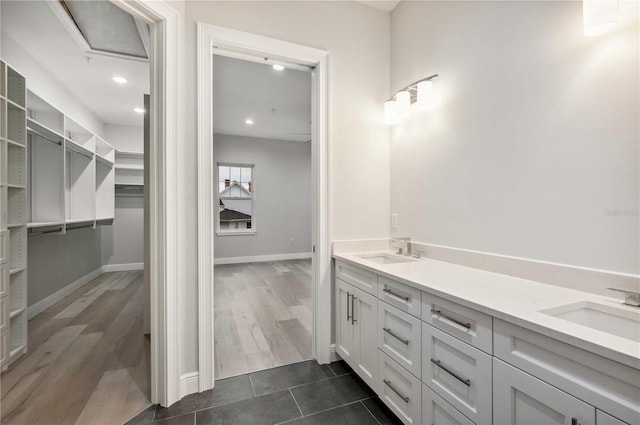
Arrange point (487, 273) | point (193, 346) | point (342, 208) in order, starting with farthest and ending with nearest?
point (342, 208) < point (193, 346) < point (487, 273)

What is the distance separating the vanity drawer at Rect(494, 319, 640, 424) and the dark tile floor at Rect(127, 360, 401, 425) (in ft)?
3.28

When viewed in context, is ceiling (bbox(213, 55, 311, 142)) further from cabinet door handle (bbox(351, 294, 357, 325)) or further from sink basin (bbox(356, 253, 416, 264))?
cabinet door handle (bbox(351, 294, 357, 325))

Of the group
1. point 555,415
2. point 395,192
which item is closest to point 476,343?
point 555,415

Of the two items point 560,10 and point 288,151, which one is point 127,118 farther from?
point 560,10

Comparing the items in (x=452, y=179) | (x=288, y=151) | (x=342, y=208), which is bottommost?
(x=342, y=208)

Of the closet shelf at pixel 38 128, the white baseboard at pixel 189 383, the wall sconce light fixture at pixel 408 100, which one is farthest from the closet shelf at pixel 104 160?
the wall sconce light fixture at pixel 408 100

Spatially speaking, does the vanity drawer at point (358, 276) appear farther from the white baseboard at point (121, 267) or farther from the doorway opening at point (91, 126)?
the white baseboard at point (121, 267)

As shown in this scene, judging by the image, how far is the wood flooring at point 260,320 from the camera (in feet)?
7.55

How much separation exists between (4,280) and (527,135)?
3613 mm

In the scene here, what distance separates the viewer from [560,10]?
1.27m

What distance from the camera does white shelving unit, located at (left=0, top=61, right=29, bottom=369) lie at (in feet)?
6.71

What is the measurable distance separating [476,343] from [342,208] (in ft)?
4.53

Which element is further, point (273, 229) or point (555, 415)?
point (273, 229)

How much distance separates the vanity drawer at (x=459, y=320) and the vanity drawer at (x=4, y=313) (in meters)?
2.96
